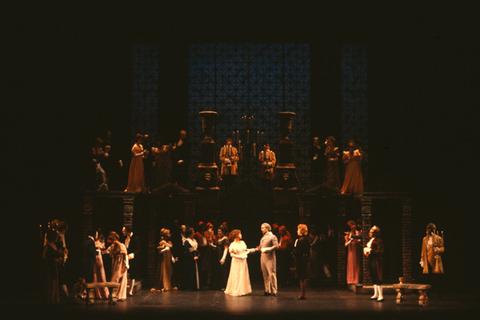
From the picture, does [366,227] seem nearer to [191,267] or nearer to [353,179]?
[353,179]

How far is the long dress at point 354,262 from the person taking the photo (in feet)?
47.8

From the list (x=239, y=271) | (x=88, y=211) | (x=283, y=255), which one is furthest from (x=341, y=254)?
(x=88, y=211)

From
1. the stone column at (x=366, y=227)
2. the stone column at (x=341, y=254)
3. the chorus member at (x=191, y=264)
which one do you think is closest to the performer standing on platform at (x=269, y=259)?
the chorus member at (x=191, y=264)

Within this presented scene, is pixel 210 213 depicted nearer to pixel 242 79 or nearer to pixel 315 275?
pixel 315 275

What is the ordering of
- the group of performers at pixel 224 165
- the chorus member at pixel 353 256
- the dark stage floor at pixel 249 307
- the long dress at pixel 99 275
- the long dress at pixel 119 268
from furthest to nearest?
the group of performers at pixel 224 165 < the chorus member at pixel 353 256 < the long dress at pixel 99 275 < the long dress at pixel 119 268 < the dark stage floor at pixel 249 307

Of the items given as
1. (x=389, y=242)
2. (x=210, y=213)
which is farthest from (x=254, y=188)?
(x=389, y=242)

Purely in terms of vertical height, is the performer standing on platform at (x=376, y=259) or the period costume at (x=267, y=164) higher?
the period costume at (x=267, y=164)

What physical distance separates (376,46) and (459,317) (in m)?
11.1

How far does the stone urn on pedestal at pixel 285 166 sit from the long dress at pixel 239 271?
12.0ft

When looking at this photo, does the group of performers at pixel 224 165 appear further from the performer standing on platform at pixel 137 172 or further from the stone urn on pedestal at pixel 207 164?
the stone urn on pedestal at pixel 207 164

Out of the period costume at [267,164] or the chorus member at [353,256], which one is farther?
the period costume at [267,164]

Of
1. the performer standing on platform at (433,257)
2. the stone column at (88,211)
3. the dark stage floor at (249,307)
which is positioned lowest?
the dark stage floor at (249,307)

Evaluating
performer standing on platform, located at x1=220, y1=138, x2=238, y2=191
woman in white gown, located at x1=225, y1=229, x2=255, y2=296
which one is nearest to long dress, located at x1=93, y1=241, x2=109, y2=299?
woman in white gown, located at x1=225, y1=229, x2=255, y2=296

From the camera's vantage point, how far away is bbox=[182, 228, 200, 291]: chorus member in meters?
14.1
